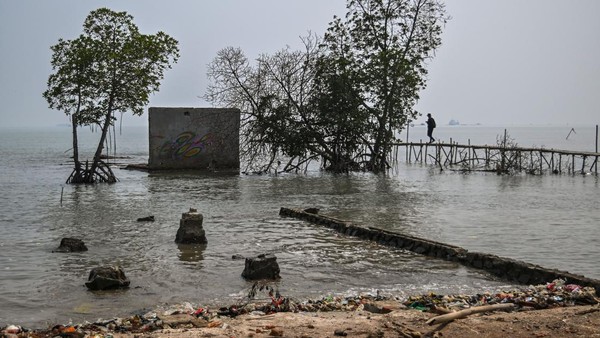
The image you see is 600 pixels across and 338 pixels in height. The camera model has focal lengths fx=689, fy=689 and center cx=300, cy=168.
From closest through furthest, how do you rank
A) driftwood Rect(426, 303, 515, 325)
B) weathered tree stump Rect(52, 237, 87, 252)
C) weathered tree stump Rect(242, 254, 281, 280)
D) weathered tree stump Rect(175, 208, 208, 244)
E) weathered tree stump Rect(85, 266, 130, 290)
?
driftwood Rect(426, 303, 515, 325) < weathered tree stump Rect(85, 266, 130, 290) < weathered tree stump Rect(242, 254, 281, 280) < weathered tree stump Rect(52, 237, 87, 252) < weathered tree stump Rect(175, 208, 208, 244)

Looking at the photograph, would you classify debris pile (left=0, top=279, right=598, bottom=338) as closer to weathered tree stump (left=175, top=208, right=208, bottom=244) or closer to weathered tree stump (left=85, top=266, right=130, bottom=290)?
weathered tree stump (left=85, top=266, right=130, bottom=290)

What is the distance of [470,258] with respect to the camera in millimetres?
11812

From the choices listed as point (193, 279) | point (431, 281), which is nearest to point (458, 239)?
point (431, 281)

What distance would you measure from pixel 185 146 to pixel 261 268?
78.9ft

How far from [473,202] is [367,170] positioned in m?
14.3

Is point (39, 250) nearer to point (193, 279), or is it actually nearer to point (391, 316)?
point (193, 279)

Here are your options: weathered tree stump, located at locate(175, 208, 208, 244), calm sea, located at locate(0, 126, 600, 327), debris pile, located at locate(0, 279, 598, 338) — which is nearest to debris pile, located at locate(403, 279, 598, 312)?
debris pile, located at locate(0, 279, 598, 338)

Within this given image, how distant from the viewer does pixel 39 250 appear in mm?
13664

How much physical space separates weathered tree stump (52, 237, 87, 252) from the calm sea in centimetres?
23

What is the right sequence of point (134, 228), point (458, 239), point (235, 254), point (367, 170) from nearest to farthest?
point (235, 254), point (458, 239), point (134, 228), point (367, 170)

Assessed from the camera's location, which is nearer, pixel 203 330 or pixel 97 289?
pixel 203 330

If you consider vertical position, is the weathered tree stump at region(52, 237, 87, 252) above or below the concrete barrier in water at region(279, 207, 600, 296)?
below

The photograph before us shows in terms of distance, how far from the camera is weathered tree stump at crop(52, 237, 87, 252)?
13.3 m

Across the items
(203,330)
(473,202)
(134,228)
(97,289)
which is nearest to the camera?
(203,330)
